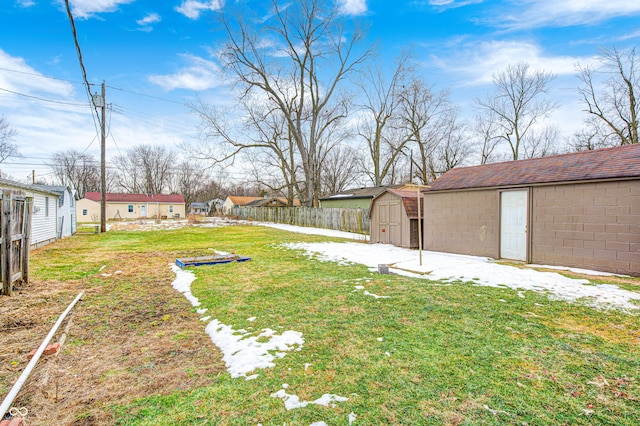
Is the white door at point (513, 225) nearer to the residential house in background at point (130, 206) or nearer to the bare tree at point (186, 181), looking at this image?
the residential house in background at point (130, 206)

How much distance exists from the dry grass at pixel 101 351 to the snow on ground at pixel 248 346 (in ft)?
0.39

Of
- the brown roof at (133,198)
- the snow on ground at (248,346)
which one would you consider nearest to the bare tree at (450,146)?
the snow on ground at (248,346)

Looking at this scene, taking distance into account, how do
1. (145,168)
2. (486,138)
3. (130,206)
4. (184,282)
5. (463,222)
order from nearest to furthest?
(184,282), (463,222), (486,138), (130,206), (145,168)

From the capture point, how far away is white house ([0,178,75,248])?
32.7 feet

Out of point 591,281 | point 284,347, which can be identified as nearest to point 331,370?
point 284,347

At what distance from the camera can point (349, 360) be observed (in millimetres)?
2684

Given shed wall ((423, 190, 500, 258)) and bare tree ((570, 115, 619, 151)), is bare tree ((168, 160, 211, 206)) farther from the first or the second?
bare tree ((570, 115, 619, 151))

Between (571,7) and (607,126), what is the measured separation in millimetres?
12737

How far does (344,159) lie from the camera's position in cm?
3503

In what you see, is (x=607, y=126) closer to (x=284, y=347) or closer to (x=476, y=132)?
(x=476, y=132)

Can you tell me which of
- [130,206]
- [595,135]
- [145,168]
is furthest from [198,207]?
[595,135]

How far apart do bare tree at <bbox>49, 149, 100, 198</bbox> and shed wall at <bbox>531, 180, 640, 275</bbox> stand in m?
49.7

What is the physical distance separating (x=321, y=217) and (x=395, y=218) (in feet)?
31.9

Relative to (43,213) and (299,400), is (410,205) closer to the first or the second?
(299,400)
